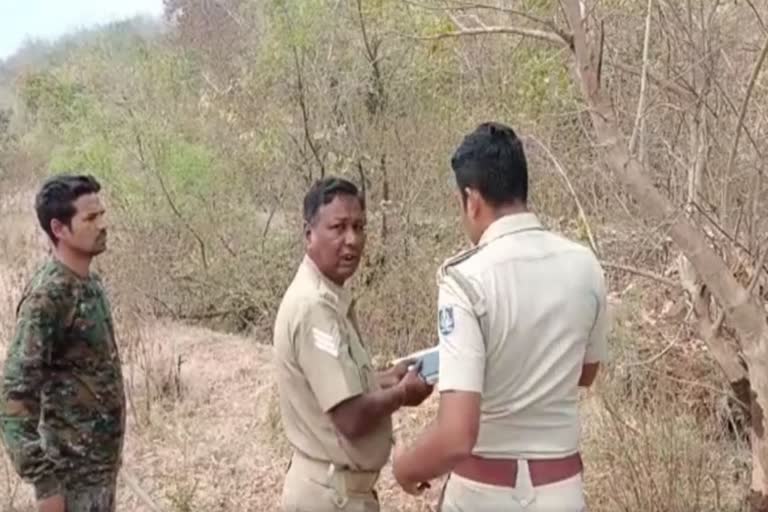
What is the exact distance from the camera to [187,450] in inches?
232

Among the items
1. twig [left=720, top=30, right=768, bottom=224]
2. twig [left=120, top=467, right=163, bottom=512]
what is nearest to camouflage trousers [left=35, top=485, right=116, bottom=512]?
twig [left=120, top=467, right=163, bottom=512]

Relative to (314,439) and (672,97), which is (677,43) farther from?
(314,439)

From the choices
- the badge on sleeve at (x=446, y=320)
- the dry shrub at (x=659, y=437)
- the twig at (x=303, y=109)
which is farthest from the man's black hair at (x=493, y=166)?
the twig at (x=303, y=109)

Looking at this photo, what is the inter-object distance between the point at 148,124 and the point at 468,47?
2.91 meters

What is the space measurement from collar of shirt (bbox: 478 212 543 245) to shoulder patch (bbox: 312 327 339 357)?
523 millimetres

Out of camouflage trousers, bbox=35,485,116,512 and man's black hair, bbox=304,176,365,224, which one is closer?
man's black hair, bbox=304,176,365,224

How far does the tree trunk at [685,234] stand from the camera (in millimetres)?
3729

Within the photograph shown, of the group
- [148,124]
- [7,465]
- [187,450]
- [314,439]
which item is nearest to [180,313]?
[148,124]

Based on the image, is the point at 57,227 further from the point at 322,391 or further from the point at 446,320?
the point at 446,320

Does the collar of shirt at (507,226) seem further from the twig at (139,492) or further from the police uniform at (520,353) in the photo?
the twig at (139,492)

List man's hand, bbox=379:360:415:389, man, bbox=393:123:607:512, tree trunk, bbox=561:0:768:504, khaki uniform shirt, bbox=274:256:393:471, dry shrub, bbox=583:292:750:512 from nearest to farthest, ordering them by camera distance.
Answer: man, bbox=393:123:607:512 → khaki uniform shirt, bbox=274:256:393:471 → man's hand, bbox=379:360:415:389 → tree trunk, bbox=561:0:768:504 → dry shrub, bbox=583:292:750:512

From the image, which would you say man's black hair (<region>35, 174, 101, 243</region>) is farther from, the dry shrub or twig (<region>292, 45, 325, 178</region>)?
twig (<region>292, 45, 325, 178</region>)

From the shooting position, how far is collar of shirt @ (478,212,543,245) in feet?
7.62

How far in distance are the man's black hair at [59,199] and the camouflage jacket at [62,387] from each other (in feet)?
0.42
